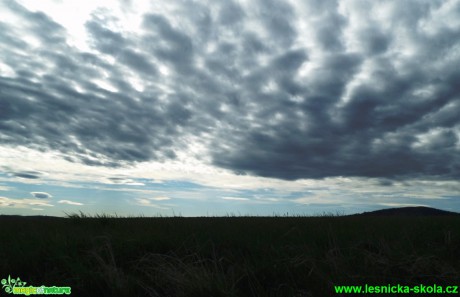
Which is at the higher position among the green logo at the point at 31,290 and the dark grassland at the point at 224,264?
the dark grassland at the point at 224,264

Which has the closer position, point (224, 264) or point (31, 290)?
point (31, 290)

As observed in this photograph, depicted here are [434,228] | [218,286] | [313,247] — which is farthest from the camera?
[434,228]

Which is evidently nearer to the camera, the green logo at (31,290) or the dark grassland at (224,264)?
the dark grassland at (224,264)

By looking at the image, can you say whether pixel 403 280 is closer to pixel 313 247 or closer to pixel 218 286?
pixel 313 247

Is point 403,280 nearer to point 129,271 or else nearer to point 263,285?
point 263,285

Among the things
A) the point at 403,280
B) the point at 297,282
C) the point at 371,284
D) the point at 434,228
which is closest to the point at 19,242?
the point at 297,282

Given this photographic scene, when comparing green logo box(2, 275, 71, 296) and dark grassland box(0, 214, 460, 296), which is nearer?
dark grassland box(0, 214, 460, 296)

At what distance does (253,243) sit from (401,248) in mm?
3859

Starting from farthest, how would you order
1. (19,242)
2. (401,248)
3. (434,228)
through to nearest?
1. (434,228)
2. (19,242)
3. (401,248)

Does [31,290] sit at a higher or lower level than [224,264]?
lower

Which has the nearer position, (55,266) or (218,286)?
(218,286)

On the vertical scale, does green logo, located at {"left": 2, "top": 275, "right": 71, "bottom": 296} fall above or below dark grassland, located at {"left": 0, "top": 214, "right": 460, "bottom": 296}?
below

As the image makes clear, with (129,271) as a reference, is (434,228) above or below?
above

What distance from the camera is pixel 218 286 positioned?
649 cm
